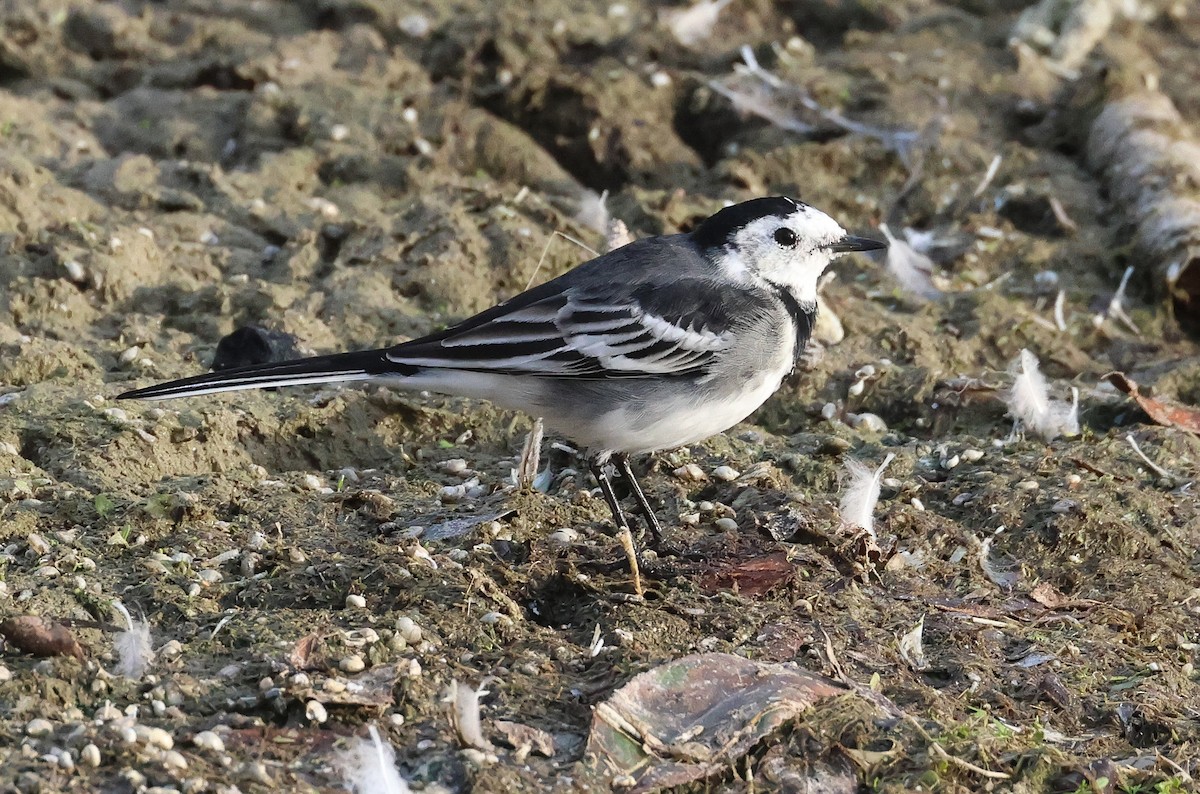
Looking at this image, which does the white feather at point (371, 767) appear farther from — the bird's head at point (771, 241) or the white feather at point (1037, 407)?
the white feather at point (1037, 407)

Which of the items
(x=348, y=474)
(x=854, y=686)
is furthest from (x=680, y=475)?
(x=854, y=686)

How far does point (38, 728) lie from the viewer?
3.87 m

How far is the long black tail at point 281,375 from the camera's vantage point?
202 inches

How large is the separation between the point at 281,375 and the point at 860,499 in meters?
2.17

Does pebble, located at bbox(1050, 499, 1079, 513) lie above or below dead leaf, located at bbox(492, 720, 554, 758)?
below

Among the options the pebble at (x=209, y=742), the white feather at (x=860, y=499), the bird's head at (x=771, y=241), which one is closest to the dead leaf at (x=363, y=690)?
the pebble at (x=209, y=742)

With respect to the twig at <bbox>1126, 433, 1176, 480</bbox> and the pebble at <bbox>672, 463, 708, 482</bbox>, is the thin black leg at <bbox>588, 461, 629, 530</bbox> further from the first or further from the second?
the twig at <bbox>1126, 433, 1176, 480</bbox>

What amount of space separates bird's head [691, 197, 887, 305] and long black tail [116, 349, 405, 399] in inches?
54.9

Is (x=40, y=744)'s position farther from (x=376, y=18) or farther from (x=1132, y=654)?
(x=376, y=18)

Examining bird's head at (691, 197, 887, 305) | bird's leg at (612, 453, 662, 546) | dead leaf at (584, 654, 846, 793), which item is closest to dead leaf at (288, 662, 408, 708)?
dead leaf at (584, 654, 846, 793)

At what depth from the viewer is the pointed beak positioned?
237 inches

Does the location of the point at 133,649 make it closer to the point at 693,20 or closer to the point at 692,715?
the point at 692,715

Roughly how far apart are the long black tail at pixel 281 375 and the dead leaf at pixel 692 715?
168cm

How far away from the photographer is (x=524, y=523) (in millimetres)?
5383
